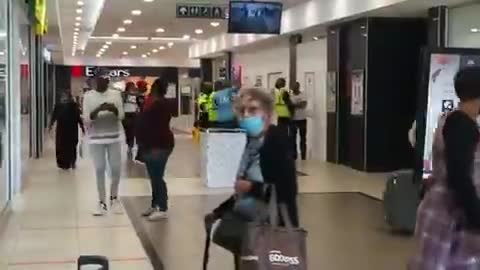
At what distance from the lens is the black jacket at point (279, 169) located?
13.4 ft

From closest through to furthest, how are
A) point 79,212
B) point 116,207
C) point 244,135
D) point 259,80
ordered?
1. point 79,212
2. point 116,207
3. point 244,135
4. point 259,80

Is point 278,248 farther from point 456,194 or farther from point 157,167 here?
point 157,167

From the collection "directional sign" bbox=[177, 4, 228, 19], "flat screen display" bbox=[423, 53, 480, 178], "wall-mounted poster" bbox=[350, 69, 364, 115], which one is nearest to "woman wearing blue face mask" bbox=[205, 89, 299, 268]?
"flat screen display" bbox=[423, 53, 480, 178]

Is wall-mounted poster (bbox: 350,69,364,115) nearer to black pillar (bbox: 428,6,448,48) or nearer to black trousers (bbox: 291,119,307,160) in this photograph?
black trousers (bbox: 291,119,307,160)

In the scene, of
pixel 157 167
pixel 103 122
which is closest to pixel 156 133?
pixel 157 167

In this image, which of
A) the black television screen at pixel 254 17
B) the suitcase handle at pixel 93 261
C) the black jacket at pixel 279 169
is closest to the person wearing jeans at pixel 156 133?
the black jacket at pixel 279 169

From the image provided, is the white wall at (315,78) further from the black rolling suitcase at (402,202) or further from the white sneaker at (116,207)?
the black rolling suitcase at (402,202)

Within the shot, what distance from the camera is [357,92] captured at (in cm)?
1414

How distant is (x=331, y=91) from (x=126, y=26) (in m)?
9.21

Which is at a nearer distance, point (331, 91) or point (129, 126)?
point (331, 91)

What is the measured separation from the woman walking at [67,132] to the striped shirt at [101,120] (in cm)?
559

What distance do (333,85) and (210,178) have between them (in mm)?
4843

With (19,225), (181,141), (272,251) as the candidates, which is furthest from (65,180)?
(181,141)

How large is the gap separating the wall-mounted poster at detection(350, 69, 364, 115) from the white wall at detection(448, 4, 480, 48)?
7.43ft
